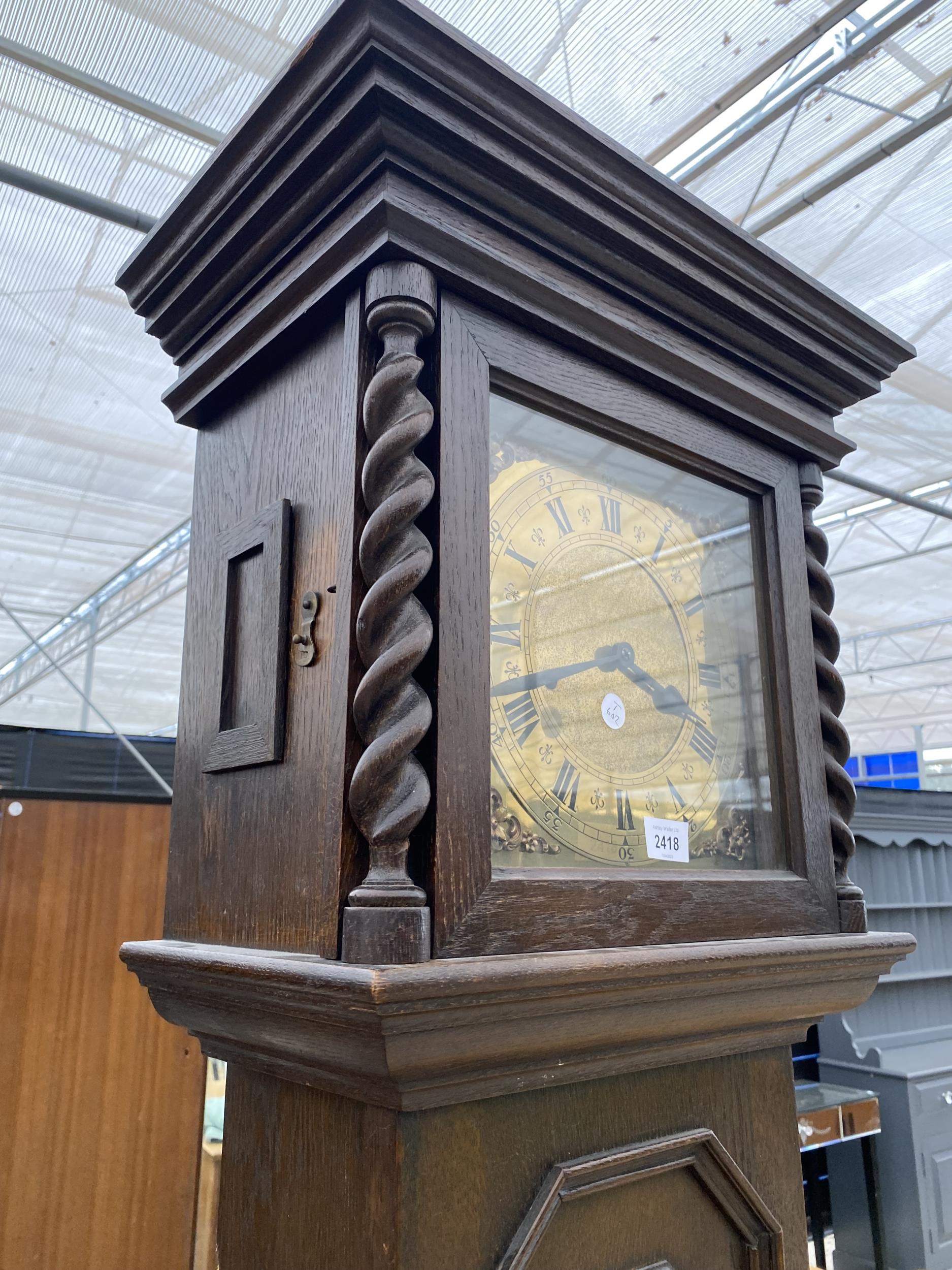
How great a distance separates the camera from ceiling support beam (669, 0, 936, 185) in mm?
2396

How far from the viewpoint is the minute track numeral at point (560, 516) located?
0.67 meters

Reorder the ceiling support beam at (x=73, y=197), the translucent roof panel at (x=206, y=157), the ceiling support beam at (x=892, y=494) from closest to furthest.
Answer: the translucent roof panel at (x=206, y=157) < the ceiling support beam at (x=73, y=197) < the ceiling support beam at (x=892, y=494)

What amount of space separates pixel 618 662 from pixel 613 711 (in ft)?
0.12

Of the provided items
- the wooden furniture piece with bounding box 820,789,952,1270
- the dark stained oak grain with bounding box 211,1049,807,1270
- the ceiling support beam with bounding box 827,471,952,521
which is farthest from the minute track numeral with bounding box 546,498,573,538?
the ceiling support beam with bounding box 827,471,952,521

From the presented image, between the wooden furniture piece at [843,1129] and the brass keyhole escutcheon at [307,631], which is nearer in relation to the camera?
the brass keyhole escutcheon at [307,631]

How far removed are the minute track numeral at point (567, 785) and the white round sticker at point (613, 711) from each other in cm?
5

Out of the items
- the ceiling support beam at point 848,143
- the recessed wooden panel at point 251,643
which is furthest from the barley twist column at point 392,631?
the ceiling support beam at point 848,143

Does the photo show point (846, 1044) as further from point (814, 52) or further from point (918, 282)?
point (814, 52)

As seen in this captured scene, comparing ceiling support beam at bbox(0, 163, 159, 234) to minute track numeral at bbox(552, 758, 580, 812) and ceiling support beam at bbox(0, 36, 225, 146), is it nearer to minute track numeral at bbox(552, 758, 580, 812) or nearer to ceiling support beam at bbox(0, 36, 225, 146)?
ceiling support beam at bbox(0, 36, 225, 146)

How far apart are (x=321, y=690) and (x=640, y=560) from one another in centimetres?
29

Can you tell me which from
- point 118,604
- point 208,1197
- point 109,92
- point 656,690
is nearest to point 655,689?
point 656,690

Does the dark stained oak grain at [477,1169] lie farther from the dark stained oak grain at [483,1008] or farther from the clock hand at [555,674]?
the clock hand at [555,674]

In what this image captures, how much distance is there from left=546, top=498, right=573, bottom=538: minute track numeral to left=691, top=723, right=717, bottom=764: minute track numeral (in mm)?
189

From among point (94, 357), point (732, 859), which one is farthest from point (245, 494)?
point (94, 357)
